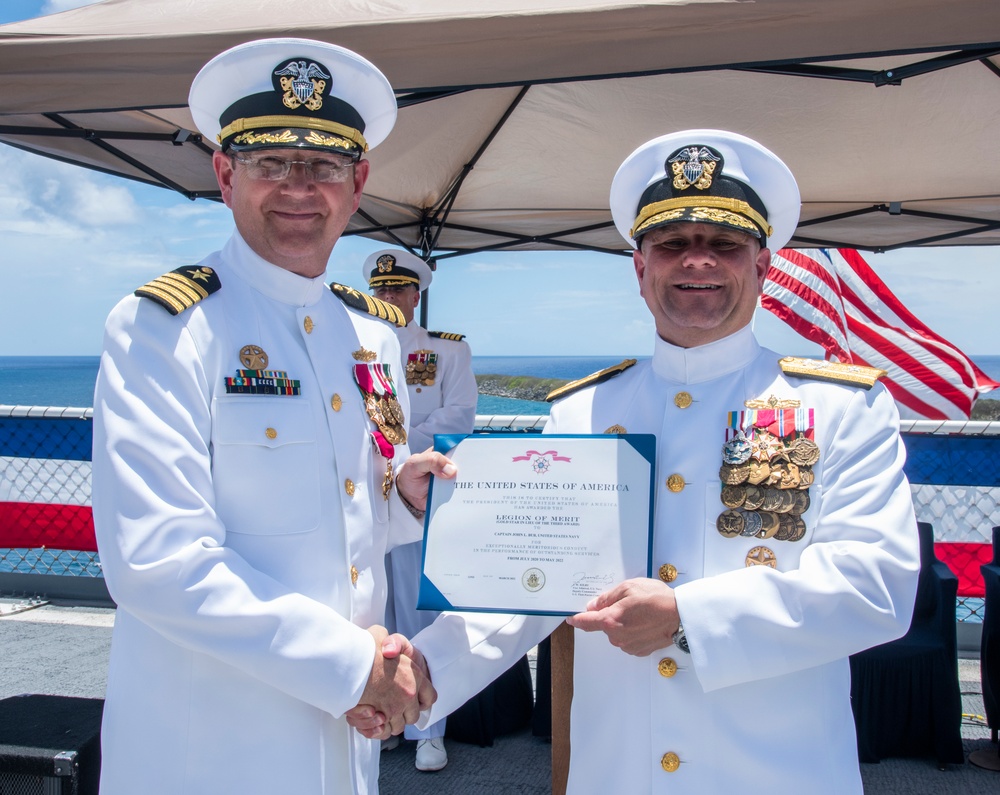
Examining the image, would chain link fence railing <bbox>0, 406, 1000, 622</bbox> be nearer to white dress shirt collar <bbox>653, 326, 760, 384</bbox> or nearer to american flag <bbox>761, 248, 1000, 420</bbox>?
american flag <bbox>761, 248, 1000, 420</bbox>

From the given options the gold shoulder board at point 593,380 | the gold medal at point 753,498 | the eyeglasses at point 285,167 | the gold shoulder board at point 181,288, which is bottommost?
the gold medal at point 753,498

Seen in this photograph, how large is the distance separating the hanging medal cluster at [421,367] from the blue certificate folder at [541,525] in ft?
11.3

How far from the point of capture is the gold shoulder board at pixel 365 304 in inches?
85.5

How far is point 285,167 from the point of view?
172 cm

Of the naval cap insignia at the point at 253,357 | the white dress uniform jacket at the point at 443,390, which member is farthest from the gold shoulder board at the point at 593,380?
the white dress uniform jacket at the point at 443,390

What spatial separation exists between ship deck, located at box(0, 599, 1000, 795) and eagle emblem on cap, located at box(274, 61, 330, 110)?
2.80 m

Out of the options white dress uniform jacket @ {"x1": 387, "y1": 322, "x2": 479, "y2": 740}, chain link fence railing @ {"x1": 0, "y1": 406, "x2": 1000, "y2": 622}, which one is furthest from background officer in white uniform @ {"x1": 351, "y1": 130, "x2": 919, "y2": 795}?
chain link fence railing @ {"x1": 0, "y1": 406, "x2": 1000, "y2": 622}

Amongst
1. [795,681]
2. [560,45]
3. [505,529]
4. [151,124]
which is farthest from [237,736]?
[151,124]

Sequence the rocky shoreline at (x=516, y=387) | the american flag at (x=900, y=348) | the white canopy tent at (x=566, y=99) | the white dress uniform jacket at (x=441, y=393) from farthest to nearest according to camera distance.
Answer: the rocky shoreline at (x=516, y=387), the american flag at (x=900, y=348), the white dress uniform jacket at (x=441, y=393), the white canopy tent at (x=566, y=99)

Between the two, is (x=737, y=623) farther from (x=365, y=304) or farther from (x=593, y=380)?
(x=365, y=304)

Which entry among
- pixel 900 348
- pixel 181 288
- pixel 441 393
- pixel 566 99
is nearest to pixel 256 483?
pixel 181 288

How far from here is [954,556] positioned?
17.2 ft

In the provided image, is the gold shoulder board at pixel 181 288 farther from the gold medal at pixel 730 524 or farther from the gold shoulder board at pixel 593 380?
the gold medal at pixel 730 524

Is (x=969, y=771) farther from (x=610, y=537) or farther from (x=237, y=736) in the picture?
(x=237, y=736)
